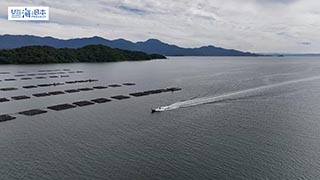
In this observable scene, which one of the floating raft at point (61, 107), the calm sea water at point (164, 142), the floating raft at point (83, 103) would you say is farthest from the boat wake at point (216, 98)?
the floating raft at point (61, 107)

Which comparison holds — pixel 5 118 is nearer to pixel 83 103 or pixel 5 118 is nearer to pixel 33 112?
pixel 33 112

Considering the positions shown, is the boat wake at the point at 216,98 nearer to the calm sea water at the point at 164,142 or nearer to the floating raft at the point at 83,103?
the calm sea water at the point at 164,142

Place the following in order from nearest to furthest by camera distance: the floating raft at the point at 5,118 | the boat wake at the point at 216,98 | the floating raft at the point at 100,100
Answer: the floating raft at the point at 5,118
the boat wake at the point at 216,98
the floating raft at the point at 100,100

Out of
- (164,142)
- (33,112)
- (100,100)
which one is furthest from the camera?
(100,100)

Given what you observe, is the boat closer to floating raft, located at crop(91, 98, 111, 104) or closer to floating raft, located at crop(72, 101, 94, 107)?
floating raft, located at crop(91, 98, 111, 104)

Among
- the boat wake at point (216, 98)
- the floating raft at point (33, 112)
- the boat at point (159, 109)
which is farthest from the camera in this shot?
the boat wake at point (216, 98)

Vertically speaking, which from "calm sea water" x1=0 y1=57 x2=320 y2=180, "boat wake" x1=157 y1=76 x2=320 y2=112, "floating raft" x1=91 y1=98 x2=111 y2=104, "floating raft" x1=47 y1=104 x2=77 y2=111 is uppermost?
"boat wake" x1=157 y1=76 x2=320 y2=112

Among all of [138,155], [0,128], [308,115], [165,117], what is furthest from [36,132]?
[308,115]

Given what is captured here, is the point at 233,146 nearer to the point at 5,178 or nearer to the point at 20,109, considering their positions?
the point at 5,178

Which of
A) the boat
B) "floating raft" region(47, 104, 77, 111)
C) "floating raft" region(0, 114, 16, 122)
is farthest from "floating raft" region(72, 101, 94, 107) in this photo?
the boat

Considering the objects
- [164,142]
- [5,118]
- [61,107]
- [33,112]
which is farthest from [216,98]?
[5,118]

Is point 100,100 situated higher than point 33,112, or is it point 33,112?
point 100,100
